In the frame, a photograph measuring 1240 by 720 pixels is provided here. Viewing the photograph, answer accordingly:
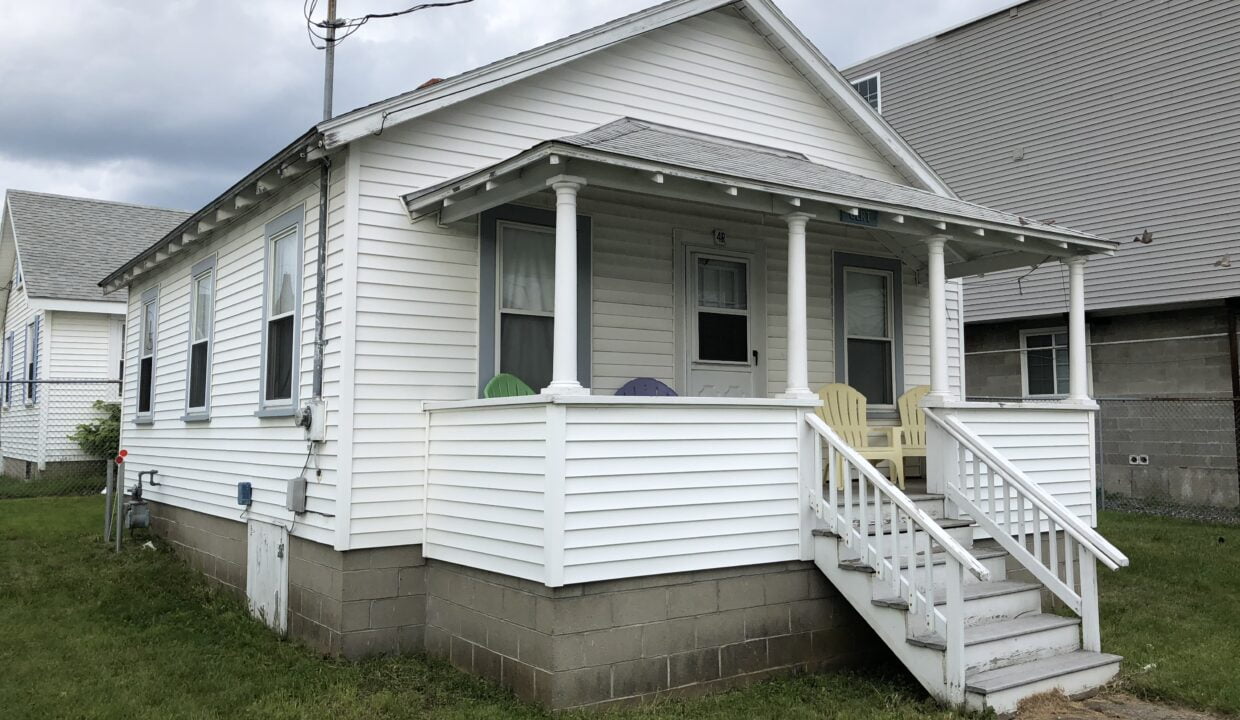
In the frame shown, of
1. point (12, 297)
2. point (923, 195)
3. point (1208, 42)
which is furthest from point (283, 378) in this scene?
point (12, 297)

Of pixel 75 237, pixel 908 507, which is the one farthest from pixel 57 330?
pixel 908 507

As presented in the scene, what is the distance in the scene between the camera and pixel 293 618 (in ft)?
24.3

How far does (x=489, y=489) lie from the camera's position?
20.4 ft

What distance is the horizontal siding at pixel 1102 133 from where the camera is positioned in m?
14.6

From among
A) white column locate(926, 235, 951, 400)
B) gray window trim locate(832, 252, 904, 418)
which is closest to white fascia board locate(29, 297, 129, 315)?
gray window trim locate(832, 252, 904, 418)

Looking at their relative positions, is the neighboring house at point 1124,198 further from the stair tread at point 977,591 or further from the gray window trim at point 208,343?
the gray window trim at point 208,343

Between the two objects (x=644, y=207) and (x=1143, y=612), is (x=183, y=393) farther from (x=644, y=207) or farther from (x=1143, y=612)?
(x=1143, y=612)

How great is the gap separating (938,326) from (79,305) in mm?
16627

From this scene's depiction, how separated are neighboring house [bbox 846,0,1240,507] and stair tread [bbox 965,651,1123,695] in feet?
30.8

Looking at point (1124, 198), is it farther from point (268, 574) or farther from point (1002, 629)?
point (268, 574)

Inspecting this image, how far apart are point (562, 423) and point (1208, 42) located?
14137mm

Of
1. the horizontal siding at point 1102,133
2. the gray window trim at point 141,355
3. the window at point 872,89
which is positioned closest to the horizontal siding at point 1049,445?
the horizontal siding at point 1102,133

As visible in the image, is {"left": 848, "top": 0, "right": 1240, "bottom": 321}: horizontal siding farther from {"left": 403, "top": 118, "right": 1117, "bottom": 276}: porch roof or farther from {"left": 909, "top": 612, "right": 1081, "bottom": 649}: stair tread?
{"left": 909, "top": 612, "right": 1081, "bottom": 649}: stair tread

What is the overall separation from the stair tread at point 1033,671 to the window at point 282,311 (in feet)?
17.2
